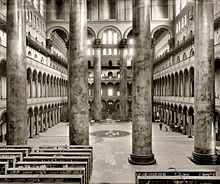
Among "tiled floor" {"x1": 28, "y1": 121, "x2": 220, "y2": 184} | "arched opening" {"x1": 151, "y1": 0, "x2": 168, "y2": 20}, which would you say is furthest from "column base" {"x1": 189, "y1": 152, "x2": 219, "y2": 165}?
"arched opening" {"x1": 151, "y1": 0, "x2": 168, "y2": 20}

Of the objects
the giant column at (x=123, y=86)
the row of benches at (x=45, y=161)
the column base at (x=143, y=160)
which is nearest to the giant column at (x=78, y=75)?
the row of benches at (x=45, y=161)

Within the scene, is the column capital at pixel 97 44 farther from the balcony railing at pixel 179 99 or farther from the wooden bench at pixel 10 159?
the wooden bench at pixel 10 159

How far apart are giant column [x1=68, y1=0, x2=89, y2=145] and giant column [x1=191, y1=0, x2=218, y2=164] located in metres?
6.10

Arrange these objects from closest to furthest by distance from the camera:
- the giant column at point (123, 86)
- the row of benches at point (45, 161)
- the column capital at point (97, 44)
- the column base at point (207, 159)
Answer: the row of benches at point (45, 161) < the column base at point (207, 159) < the giant column at point (123, 86) < the column capital at point (97, 44)

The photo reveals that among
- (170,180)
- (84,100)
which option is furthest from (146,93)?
(170,180)

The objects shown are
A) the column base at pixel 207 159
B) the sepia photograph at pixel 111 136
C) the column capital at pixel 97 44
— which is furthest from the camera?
the column capital at pixel 97 44

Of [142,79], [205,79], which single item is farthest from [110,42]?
[142,79]

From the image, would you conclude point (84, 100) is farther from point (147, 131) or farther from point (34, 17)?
point (34, 17)

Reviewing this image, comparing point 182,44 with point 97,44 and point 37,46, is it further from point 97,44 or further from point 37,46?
point 37,46

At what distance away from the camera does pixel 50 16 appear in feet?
117

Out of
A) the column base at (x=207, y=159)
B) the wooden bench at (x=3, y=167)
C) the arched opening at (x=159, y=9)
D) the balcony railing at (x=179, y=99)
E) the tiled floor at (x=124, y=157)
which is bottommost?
the tiled floor at (x=124, y=157)

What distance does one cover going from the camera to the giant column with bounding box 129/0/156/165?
37.1 ft

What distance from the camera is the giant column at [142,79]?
1132cm

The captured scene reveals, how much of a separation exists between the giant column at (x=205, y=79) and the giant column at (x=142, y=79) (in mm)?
2835
